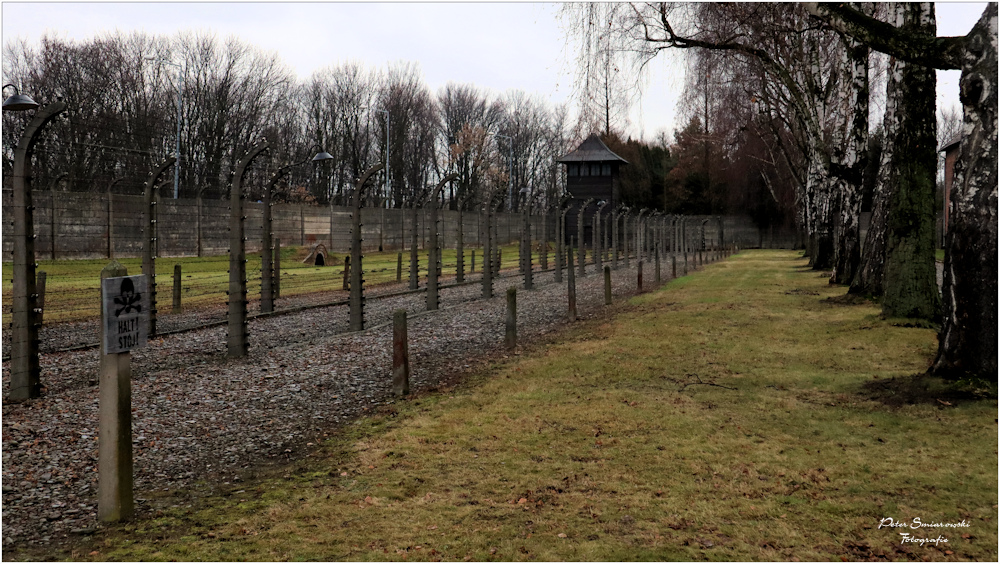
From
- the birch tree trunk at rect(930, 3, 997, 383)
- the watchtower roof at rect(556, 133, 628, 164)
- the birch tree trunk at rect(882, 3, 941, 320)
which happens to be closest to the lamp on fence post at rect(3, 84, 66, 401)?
the birch tree trunk at rect(930, 3, 997, 383)

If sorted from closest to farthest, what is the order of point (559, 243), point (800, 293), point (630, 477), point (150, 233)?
point (630, 477), point (150, 233), point (800, 293), point (559, 243)

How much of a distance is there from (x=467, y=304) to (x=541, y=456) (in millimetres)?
13973

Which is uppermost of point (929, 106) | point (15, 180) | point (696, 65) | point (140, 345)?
point (696, 65)

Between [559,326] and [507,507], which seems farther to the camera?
[559,326]

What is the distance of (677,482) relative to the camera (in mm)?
5797

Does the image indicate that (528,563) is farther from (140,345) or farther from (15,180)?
(15,180)

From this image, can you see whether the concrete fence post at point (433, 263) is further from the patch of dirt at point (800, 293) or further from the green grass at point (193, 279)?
the patch of dirt at point (800, 293)

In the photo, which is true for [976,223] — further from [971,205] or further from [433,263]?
[433,263]

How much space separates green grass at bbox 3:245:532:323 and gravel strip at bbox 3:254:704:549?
8.51ft

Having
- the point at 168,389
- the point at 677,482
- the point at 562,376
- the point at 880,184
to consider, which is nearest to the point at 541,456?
the point at 677,482

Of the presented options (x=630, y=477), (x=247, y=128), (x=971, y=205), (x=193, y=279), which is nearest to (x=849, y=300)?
(x=971, y=205)

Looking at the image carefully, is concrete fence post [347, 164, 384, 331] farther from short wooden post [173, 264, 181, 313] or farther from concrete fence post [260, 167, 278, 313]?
short wooden post [173, 264, 181, 313]

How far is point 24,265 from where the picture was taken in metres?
8.56

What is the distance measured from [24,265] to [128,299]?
4306mm
